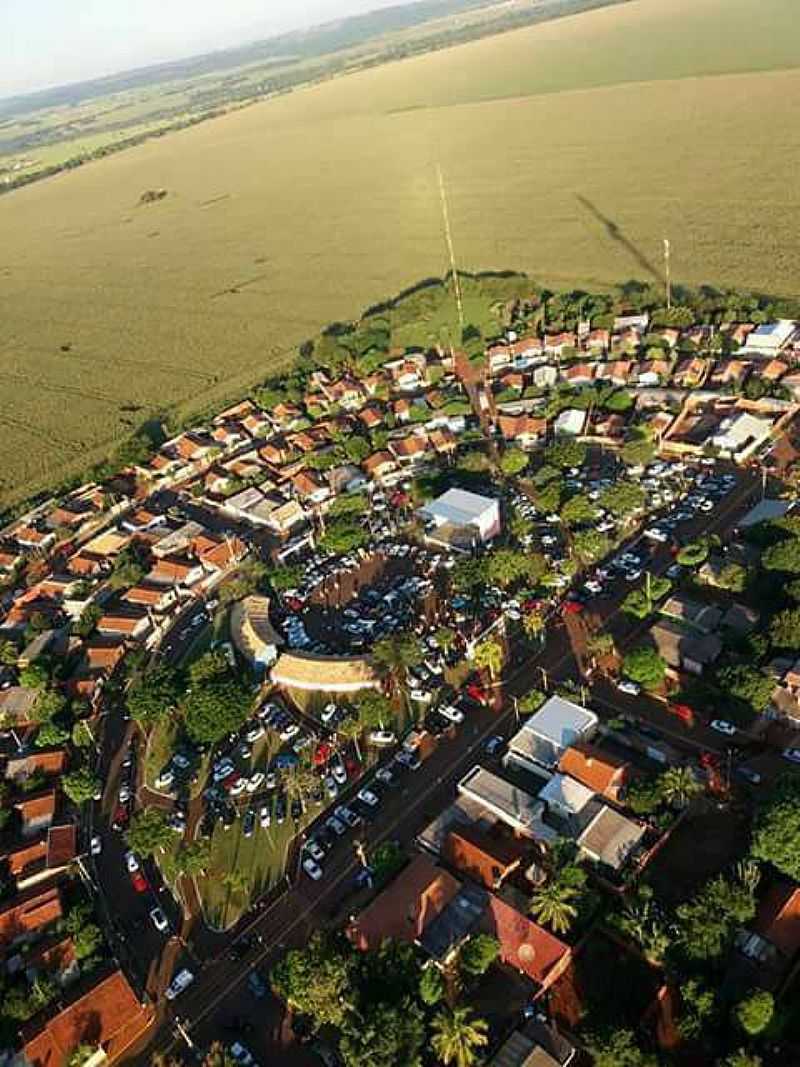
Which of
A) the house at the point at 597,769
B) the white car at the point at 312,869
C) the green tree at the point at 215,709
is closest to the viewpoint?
the house at the point at 597,769

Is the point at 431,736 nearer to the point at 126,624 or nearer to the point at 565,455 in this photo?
the point at 126,624

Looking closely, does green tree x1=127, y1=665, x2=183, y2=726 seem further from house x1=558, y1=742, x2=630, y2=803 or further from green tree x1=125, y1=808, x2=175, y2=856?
house x1=558, y1=742, x2=630, y2=803

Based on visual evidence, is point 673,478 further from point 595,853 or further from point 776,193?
point 776,193

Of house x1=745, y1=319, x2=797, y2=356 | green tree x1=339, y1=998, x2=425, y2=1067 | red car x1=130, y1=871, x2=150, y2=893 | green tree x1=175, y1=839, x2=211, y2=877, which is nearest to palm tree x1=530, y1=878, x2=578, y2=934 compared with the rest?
green tree x1=339, y1=998, x2=425, y2=1067

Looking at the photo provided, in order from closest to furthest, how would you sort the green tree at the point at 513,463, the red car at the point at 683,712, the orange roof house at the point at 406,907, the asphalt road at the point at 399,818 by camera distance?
1. the asphalt road at the point at 399,818
2. the orange roof house at the point at 406,907
3. the red car at the point at 683,712
4. the green tree at the point at 513,463

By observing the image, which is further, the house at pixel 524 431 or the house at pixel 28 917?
the house at pixel 524 431

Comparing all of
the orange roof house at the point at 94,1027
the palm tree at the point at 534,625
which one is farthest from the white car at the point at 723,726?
the orange roof house at the point at 94,1027

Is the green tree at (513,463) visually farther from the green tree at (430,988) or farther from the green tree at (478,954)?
the green tree at (430,988)

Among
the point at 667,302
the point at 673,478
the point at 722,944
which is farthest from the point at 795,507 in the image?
the point at 667,302
